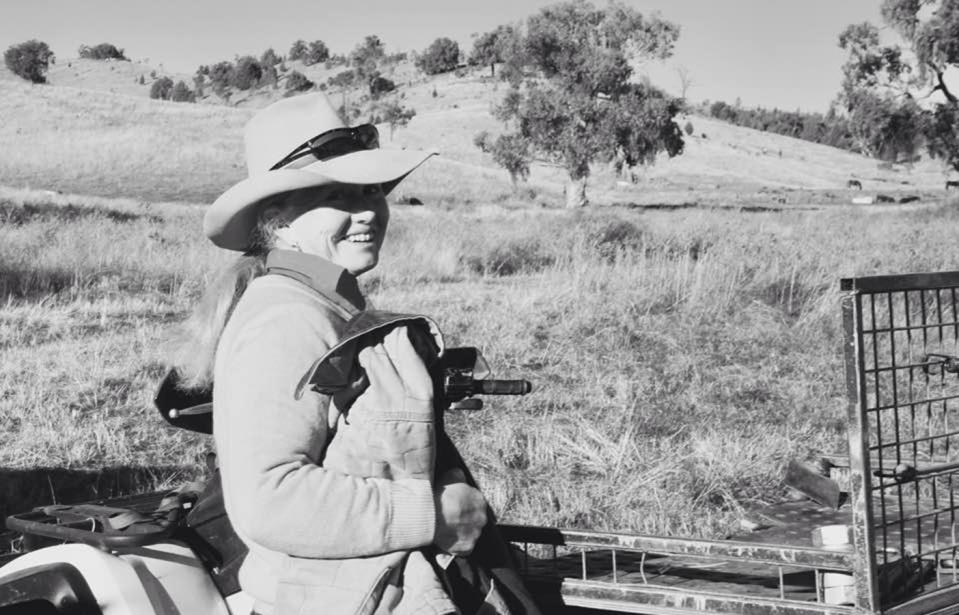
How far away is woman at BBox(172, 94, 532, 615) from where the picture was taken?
6.72ft

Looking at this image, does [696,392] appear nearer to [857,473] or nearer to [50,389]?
[50,389]

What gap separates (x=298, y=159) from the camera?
242 cm

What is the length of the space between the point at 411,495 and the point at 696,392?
5363 mm

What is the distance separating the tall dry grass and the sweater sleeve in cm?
61

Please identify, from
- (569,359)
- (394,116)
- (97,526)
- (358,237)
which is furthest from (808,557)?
(394,116)

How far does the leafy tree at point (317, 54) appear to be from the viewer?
139 meters

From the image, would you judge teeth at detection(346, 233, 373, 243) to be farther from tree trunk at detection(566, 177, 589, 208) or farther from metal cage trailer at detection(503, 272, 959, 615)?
tree trunk at detection(566, 177, 589, 208)

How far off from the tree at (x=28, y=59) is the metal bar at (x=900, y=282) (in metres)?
107

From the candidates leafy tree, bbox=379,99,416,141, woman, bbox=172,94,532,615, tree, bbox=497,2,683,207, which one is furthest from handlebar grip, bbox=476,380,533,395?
leafy tree, bbox=379,99,416,141

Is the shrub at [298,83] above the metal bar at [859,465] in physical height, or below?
above

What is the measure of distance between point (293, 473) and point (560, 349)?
20.3ft

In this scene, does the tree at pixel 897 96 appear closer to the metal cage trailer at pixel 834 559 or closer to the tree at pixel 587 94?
the tree at pixel 587 94

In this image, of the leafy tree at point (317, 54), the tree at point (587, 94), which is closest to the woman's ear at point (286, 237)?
the tree at point (587, 94)

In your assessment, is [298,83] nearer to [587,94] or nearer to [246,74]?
[246,74]
